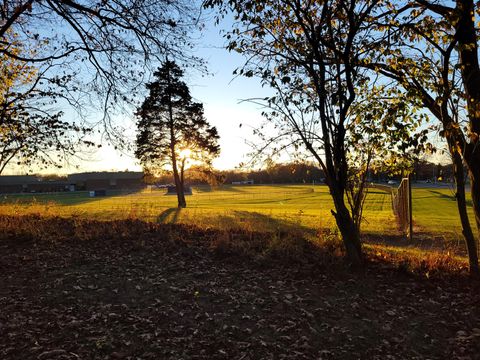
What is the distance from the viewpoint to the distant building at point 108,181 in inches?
3745

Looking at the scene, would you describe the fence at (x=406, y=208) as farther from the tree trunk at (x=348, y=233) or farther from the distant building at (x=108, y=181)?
the distant building at (x=108, y=181)

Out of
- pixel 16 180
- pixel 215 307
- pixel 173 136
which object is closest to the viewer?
pixel 215 307

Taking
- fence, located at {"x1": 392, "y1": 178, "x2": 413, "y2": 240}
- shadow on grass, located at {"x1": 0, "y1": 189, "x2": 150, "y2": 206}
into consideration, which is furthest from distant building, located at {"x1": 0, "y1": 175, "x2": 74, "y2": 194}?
fence, located at {"x1": 392, "y1": 178, "x2": 413, "y2": 240}

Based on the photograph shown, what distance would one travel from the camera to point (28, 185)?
3642 inches

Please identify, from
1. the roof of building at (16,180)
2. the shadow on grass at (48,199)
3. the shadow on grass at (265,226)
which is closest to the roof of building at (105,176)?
the roof of building at (16,180)

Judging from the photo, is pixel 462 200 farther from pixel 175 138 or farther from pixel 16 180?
pixel 16 180

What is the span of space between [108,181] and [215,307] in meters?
96.9

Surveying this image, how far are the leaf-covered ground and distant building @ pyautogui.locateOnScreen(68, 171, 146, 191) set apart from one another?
90270mm

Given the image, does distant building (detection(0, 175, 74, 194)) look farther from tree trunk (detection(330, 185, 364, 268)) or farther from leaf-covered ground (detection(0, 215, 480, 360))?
tree trunk (detection(330, 185, 364, 268))

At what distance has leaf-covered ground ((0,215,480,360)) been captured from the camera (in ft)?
13.1

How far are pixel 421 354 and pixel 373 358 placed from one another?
572mm

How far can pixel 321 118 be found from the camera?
22.1 ft

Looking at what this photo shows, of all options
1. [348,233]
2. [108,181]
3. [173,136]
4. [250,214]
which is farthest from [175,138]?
[108,181]

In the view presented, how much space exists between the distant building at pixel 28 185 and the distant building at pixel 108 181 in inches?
119
